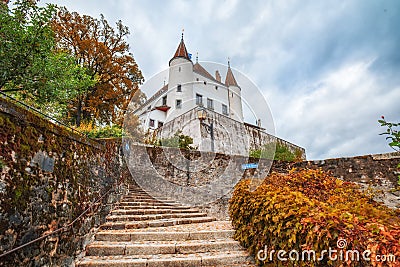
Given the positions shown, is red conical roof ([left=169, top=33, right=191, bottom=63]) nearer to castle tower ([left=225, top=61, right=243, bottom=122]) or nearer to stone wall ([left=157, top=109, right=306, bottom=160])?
castle tower ([left=225, top=61, right=243, bottom=122])

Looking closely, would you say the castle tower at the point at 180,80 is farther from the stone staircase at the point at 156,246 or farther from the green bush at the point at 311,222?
the green bush at the point at 311,222

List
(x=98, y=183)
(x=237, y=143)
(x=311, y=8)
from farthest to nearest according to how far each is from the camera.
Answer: (x=237, y=143), (x=311, y=8), (x=98, y=183)

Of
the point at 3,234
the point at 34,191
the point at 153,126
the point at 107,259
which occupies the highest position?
the point at 153,126

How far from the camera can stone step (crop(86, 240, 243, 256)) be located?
2.99 meters

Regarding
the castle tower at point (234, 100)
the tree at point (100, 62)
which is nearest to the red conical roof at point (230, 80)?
the castle tower at point (234, 100)

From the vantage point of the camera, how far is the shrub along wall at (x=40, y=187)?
1.70 meters

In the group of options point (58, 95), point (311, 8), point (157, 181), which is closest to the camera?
point (311, 8)

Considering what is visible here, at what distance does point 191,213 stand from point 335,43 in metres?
5.19

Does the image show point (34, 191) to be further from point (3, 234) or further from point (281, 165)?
point (281, 165)

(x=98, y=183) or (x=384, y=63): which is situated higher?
(x=384, y=63)

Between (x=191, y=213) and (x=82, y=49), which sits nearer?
(x=191, y=213)

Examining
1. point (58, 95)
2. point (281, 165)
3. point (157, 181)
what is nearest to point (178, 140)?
point (157, 181)

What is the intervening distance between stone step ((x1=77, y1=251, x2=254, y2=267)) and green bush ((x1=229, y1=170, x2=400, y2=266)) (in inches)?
8.8

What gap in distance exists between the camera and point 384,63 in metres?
3.68
